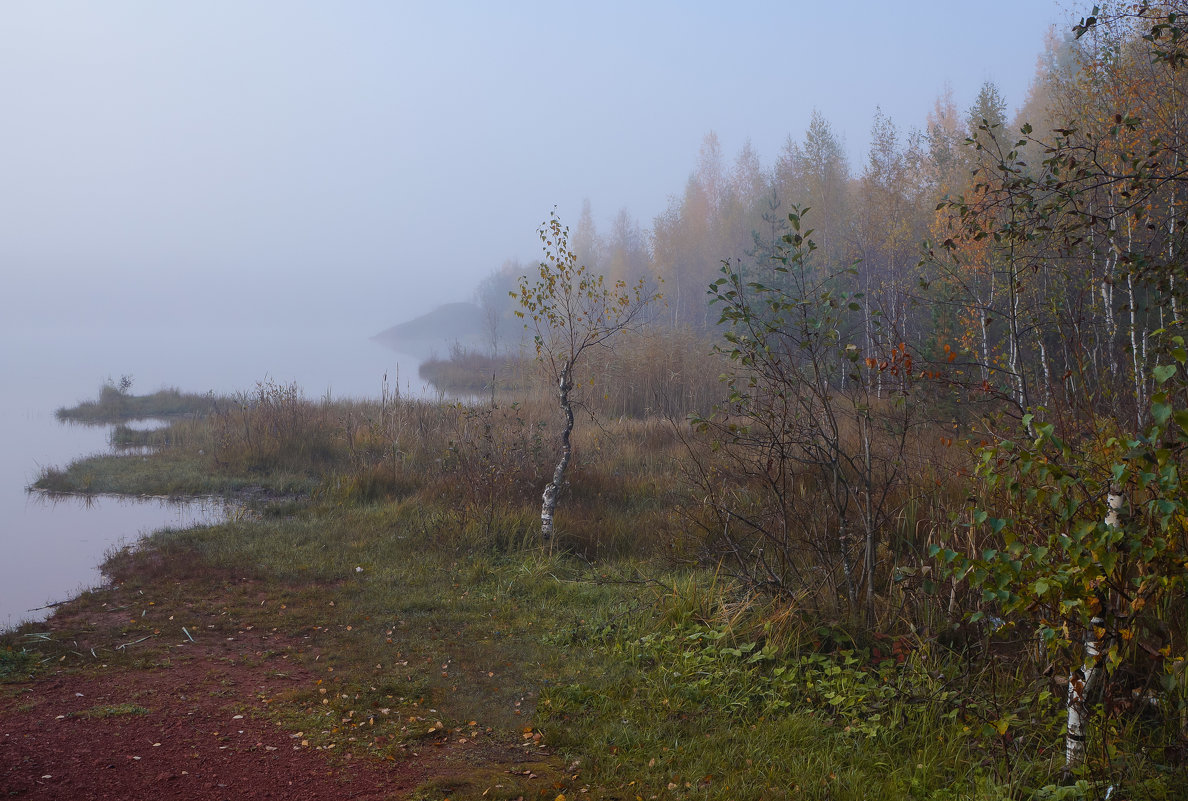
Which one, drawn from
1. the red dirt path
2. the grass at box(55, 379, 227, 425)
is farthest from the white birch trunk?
the grass at box(55, 379, 227, 425)

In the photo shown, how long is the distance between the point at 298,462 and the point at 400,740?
959 centimetres

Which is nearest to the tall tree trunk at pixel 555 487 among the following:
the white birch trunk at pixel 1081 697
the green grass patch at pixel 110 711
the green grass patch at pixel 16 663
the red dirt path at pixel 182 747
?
the red dirt path at pixel 182 747

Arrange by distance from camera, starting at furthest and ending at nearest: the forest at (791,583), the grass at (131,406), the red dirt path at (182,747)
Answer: the grass at (131,406)
the red dirt path at (182,747)
the forest at (791,583)

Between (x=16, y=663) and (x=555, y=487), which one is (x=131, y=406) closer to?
(x=555, y=487)

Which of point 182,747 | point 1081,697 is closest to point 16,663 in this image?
point 182,747

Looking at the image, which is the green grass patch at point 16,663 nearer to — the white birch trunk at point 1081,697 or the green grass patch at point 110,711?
the green grass patch at point 110,711

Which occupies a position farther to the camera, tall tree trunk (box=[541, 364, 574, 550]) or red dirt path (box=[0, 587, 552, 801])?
tall tree trunk (box=[541, 364, 574, 550])

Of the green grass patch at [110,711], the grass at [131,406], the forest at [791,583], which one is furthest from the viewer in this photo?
the grass at [131,406]

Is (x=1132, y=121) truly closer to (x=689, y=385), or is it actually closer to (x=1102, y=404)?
(x=1102, y=404)

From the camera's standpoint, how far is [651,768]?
3.67 m

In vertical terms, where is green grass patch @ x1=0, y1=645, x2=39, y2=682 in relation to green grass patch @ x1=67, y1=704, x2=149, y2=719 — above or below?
above

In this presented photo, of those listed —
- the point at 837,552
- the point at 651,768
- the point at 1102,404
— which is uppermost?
the point at 1102,404

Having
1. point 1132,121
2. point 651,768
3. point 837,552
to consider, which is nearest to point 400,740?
point 651,768

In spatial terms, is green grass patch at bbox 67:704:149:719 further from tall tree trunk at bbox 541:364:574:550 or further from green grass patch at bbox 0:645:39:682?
tall tree trunk at bbox 541:364:574:550
